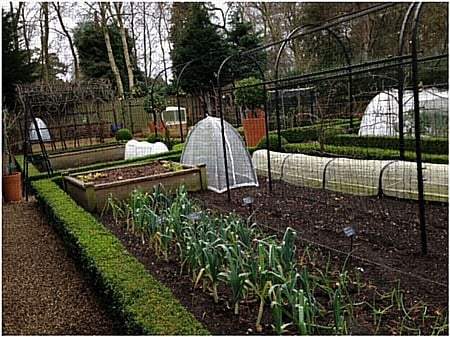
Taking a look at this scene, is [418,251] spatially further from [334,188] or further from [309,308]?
[334,188]

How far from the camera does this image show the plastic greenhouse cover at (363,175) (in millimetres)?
4419

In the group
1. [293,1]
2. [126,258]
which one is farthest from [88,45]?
[126,258]

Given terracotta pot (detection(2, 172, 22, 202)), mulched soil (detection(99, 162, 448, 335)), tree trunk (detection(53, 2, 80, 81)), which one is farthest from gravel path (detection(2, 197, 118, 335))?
tree trunk (detection(53, 2, 80, 81))

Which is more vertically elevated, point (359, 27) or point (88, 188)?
point (359, 27)

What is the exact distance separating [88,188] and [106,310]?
2.61 m

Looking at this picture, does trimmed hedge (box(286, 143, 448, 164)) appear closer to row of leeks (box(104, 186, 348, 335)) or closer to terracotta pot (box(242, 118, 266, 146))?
terracotta pot (box(242, 118, 266, 146))

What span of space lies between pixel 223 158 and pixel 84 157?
5.50 meters

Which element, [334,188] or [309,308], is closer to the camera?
[309,308]

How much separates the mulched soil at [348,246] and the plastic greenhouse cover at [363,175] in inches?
4.6

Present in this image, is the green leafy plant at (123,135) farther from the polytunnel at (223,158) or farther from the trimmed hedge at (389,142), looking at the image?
the polytunnel at (223,158)

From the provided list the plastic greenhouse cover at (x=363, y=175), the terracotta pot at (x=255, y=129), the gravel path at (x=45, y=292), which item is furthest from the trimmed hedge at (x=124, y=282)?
the terracotta pot at (x=255, y=129)

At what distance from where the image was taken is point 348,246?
3441 mm

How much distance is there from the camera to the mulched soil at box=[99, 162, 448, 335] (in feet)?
7.93

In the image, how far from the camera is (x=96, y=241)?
359cm
